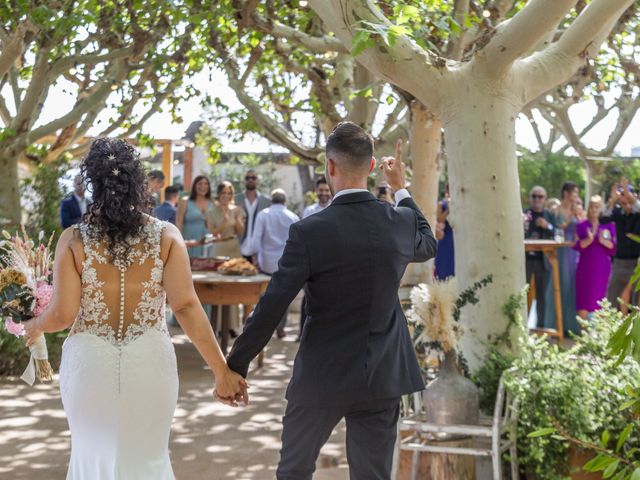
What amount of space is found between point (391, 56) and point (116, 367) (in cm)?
314

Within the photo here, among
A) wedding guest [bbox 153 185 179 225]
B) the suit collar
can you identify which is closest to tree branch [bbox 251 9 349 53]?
wedding guest [bbox 153 185 179 225]

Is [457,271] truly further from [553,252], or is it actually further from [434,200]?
[553,252]

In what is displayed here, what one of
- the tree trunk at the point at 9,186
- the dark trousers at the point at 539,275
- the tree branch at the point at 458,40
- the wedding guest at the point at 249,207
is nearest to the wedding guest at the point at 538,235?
the dark trousers at the point at 539,275

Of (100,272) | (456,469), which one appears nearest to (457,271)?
(456,469)

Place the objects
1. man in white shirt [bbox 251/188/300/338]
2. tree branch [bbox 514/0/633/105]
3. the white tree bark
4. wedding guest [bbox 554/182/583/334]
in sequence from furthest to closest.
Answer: wedding guest [bbox 554/182/583/334], man in white shirt [bbox 251/188/300/338], tree branch [bbox 514/0/633/105], the white tree bark

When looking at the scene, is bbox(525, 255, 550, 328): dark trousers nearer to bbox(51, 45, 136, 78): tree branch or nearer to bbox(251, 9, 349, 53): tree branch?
bbox(251, 9, 349, 53): tree branch

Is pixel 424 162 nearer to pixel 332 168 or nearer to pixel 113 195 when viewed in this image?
pixel 332 168

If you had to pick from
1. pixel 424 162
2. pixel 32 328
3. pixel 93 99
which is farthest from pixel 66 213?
pixel 32 328

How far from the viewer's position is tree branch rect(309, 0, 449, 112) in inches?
243

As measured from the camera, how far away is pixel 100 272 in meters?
4.02

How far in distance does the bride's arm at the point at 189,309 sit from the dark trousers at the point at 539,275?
9320mm

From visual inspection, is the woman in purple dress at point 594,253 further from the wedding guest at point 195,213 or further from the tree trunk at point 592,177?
the tree trunk at point 592,177

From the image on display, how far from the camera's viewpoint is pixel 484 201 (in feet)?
21.0

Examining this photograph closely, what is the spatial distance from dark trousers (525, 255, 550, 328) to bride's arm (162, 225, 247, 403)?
Answer: 932 centimetres
